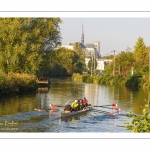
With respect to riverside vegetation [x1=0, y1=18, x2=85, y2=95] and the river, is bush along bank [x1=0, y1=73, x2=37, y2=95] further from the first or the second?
the river

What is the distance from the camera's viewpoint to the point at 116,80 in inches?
1612

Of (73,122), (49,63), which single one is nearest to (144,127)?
(73,122)

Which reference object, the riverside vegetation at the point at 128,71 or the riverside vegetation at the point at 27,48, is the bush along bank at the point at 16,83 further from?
the riverside vegetation at the point at 128,71

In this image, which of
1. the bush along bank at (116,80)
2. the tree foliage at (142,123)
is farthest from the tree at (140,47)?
the tree foliage at (142,123)

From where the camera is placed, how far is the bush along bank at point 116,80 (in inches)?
1426

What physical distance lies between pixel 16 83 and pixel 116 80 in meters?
18.0

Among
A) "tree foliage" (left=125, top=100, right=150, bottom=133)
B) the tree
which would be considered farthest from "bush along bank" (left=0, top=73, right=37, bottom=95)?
the tree

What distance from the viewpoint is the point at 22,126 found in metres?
13.9

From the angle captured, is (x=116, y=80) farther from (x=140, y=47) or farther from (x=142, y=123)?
(x=142, y=123)

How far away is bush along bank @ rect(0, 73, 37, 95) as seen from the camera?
76.4 feet

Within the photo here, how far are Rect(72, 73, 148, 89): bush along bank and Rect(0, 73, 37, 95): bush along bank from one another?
37.6 ft
